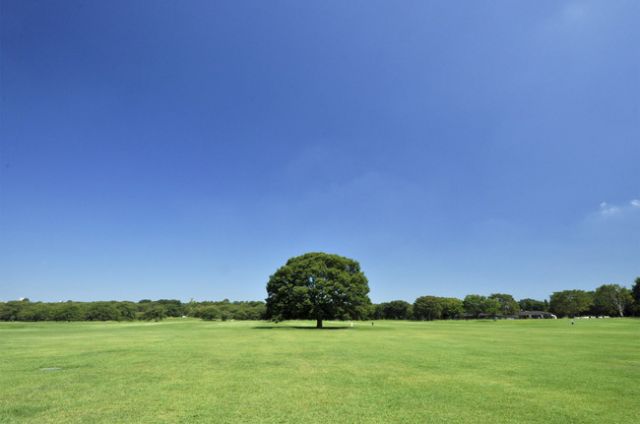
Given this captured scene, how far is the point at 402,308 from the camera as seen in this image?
6614 inches

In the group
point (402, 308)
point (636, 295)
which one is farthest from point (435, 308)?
point (636, 295)

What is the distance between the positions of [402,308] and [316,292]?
12414 cm

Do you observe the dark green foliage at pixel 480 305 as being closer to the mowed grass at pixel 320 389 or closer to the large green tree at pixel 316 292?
the large green tree at pixel 316 292

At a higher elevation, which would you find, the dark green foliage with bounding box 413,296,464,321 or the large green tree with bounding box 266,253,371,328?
the large green tree with bounding box 266,253,371,328

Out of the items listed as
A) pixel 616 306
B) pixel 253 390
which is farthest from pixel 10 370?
pixel 616 306

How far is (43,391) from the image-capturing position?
12492 millimetres

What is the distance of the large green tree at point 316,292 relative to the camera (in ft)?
182

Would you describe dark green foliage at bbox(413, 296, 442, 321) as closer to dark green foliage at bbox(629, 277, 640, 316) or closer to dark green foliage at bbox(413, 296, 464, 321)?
dark green foliage at bbox(413, 296, 464, 321)

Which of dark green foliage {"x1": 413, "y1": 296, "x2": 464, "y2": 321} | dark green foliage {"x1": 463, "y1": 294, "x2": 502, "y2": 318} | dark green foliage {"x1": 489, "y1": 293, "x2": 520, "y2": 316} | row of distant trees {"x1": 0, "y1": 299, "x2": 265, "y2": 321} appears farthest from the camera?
dark green foliage {"x1": 489, "y1": 293, "x2": 520, "y2": 316}

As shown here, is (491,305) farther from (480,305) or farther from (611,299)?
(611,299)

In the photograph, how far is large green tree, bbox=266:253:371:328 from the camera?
55438mm

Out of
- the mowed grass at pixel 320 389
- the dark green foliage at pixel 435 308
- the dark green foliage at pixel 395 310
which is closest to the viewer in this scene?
the mowed grass at pixel 320 389

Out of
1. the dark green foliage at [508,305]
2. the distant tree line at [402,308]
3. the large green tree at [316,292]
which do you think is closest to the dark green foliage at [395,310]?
the distant tree line at [402,308]

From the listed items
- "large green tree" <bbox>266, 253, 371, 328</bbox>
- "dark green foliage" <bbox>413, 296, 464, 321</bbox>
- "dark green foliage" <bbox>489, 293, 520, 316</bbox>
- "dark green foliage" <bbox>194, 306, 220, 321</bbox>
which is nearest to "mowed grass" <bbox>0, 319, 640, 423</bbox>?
"large green tree" <bbox>266, 253, 371, 328</bbox>
